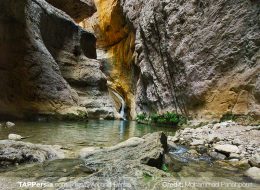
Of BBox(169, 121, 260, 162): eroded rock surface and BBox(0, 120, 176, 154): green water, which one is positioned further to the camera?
BBox(0, 120, 176, 154): green water

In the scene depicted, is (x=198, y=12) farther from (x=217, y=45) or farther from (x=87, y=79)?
(x=87, y=79)

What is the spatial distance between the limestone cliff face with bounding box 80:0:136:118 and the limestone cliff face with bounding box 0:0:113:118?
12.6m

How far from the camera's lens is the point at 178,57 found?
15.9 m

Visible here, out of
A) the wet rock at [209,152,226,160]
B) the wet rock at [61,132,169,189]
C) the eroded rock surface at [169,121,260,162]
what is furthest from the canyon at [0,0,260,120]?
the wet rock at [61,132,169,189]

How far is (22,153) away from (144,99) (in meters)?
19.1

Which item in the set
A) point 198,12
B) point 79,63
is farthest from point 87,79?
point 198,12

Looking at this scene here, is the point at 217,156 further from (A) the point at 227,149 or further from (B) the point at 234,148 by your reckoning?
(B) the point at 234,148

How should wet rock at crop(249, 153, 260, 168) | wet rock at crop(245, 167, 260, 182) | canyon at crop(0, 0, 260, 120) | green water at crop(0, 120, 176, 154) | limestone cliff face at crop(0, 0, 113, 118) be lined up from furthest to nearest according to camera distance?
limestone cliff face at crop(0, 0, 113, 118) → canyon at crop(0, 0, 260, 120) → green water at crop(0, 120, 176, 154) → wet rock at crop(249, 153, 260, 168) → wet rock at crop(245, 167, 260, 182)

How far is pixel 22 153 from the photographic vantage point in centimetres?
469

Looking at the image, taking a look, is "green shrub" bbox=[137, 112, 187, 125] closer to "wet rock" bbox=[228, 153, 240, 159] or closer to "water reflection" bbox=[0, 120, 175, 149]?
"water reflection" bbox=[0, 120, 175, 149]

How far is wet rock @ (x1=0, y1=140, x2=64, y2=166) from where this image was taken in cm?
→ 443

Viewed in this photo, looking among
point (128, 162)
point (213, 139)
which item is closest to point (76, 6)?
point (213, 139)

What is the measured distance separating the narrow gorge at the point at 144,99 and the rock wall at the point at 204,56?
5 centimetres

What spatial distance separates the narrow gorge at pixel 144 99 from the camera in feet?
14.8
